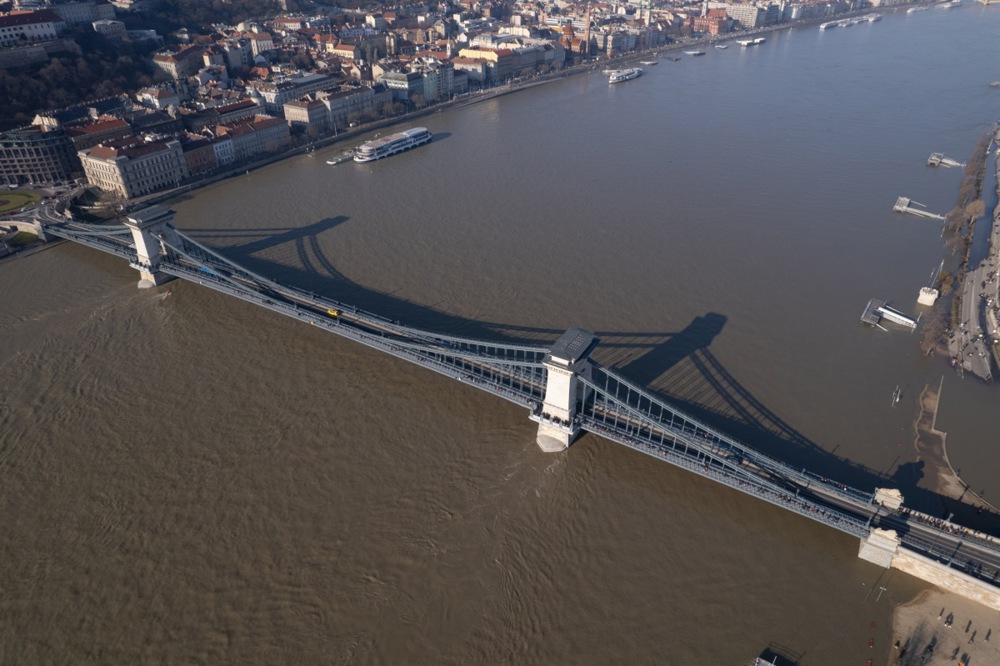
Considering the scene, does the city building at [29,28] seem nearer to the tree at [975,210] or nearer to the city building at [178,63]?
Result: the city building at [178,63]

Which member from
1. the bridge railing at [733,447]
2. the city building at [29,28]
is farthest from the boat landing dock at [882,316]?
the city building at [29,28]

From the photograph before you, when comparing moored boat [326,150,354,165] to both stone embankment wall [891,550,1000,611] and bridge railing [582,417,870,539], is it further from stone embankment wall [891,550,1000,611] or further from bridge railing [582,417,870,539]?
stone embankment wall [891,550,1000,611]

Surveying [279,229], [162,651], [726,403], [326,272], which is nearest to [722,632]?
[726,403]

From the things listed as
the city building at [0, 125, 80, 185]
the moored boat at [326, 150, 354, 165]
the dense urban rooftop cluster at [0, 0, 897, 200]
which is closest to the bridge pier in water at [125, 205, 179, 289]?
the dense urban rooftop cluster at [0, 0, 897, 200]

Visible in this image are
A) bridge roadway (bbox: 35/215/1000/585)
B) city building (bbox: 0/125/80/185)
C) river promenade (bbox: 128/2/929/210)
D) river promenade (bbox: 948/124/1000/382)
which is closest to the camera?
bridge roadway (bbox: 35/215/1000/585)

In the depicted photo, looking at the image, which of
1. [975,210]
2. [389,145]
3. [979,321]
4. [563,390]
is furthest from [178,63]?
[979,321]
